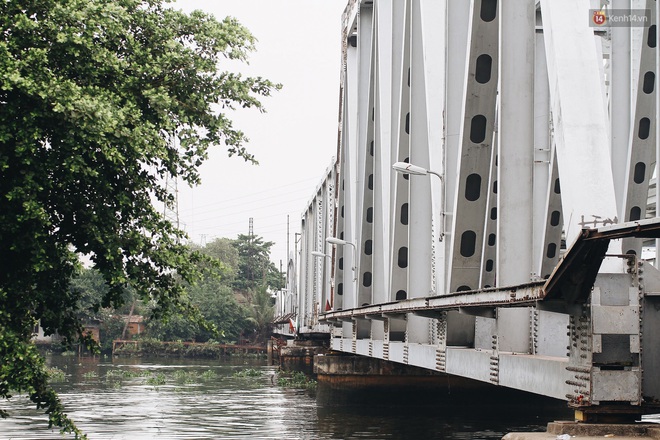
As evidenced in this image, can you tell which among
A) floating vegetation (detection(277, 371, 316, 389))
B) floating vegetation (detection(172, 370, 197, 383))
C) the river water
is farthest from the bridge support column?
floating vegetation (detection(172, 370, 197, 383))

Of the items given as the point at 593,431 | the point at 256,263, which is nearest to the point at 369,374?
the point at 593,431

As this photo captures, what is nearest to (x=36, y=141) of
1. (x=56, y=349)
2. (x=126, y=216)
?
(x=126, y=216)

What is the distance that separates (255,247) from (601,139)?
164031 mm

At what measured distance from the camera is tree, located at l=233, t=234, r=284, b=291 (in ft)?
546

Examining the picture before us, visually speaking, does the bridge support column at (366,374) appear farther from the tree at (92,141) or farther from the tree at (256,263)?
the tree at (256,263)

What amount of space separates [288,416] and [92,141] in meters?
24.3

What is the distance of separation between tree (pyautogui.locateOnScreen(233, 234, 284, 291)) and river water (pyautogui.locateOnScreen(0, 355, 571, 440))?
397ft

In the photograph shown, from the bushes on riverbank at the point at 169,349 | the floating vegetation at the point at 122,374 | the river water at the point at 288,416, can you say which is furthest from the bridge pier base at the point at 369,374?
the bushes on riverbank at the point at 169,349

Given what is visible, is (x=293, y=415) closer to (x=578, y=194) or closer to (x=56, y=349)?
(x=578, y=194)

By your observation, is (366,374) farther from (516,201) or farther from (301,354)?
(301,354)

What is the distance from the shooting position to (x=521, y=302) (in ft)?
32.7

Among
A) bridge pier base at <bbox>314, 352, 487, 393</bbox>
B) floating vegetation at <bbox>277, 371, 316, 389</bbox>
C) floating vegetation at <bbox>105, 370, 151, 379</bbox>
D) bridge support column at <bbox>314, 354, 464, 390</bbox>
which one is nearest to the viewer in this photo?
bridge pier base at <bbox>314, 352, 487, 393</bbox>

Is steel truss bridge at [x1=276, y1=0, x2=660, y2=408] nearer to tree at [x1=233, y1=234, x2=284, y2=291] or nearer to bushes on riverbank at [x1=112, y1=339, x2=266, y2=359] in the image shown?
bushes on riverbank at [x1=112, y1=339, x2=266, y2=359]

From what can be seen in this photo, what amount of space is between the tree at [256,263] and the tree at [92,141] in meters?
149
